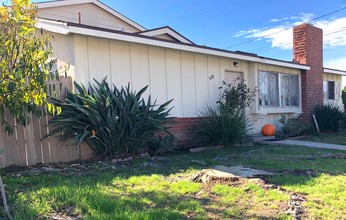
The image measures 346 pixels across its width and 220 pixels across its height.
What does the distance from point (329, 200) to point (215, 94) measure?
659 centimetres

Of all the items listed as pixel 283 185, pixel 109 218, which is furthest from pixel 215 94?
pixel 109 218

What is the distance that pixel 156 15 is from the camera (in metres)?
25.5

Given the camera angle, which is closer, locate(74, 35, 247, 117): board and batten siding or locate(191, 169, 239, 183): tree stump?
locate(191, 169, 239, 183): tree stump

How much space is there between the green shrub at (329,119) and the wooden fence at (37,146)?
10.2 m

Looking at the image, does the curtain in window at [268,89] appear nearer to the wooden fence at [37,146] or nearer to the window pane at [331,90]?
the window pane at [331,90]

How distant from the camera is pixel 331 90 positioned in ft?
54.7

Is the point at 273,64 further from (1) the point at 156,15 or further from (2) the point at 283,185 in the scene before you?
(1) the point at 156,15

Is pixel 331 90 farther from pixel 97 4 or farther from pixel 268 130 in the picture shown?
pixel 97 4

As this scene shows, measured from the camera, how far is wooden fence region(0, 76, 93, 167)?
243 inches

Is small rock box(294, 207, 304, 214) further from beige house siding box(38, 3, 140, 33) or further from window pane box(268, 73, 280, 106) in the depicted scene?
beige house siding box(38, 3, 140, 33)

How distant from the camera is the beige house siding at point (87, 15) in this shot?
1461 centimetres

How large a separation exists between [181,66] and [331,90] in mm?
10652

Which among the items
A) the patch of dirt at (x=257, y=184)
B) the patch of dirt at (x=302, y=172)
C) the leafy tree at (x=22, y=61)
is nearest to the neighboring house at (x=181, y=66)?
the leafy tree at (x=22, y=61)

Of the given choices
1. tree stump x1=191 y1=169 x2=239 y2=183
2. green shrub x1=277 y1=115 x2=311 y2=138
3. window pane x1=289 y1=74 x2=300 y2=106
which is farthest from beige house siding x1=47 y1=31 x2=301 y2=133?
tree stump x1=191 y1=169 x2=239 y2=183
